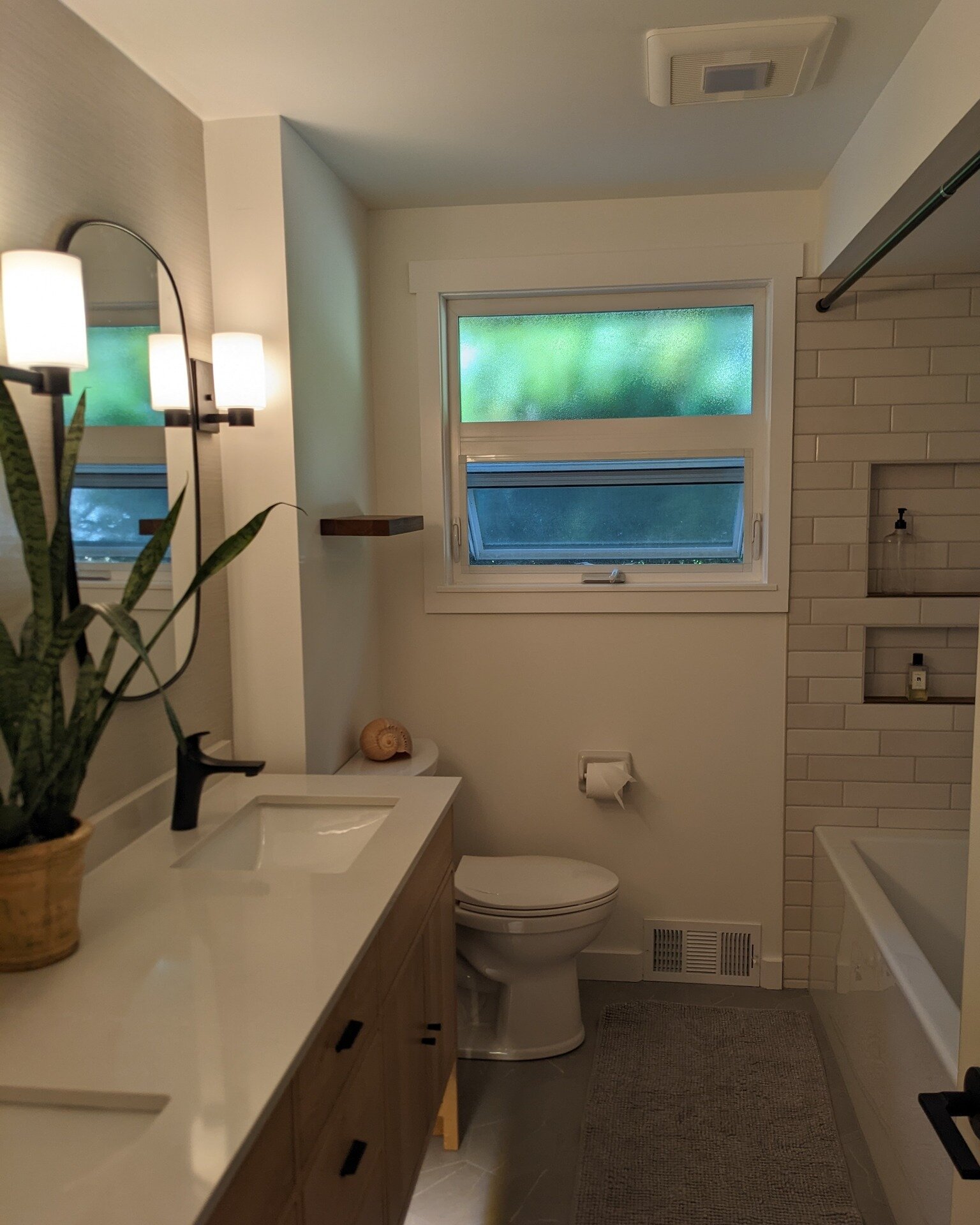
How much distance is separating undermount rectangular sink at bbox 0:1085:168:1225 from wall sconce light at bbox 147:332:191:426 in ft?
4.29

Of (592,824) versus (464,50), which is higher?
(464,50)

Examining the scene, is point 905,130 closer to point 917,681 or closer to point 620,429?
point 620,429

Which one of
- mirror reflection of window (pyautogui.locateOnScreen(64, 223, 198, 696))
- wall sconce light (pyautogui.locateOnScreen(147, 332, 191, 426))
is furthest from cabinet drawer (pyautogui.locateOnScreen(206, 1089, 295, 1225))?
wall sconce light (pyautogui.locateOnScreen(147, 332, 191, 426))

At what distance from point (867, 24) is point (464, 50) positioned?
30.5 inches

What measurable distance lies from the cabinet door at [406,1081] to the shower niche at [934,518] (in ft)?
6.31

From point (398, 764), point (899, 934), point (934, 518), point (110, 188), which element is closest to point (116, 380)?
point (110, 188)

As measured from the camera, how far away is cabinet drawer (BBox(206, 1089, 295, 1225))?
1.05 m

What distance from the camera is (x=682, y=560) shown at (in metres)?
3.22

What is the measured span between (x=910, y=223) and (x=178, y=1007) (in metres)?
2.03

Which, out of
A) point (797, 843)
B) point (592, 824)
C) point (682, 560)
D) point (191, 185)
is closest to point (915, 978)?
point (797, 843)

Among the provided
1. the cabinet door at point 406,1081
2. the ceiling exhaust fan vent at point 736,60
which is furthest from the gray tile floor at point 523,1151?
the ceiling exhaust fan vent at point 736,60

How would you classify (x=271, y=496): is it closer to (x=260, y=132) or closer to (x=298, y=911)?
(x=260, y=132)

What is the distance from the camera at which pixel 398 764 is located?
9.22 ft

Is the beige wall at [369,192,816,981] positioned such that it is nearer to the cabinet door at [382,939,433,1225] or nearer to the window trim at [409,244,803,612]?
the window trim at [409,244,803,612]
